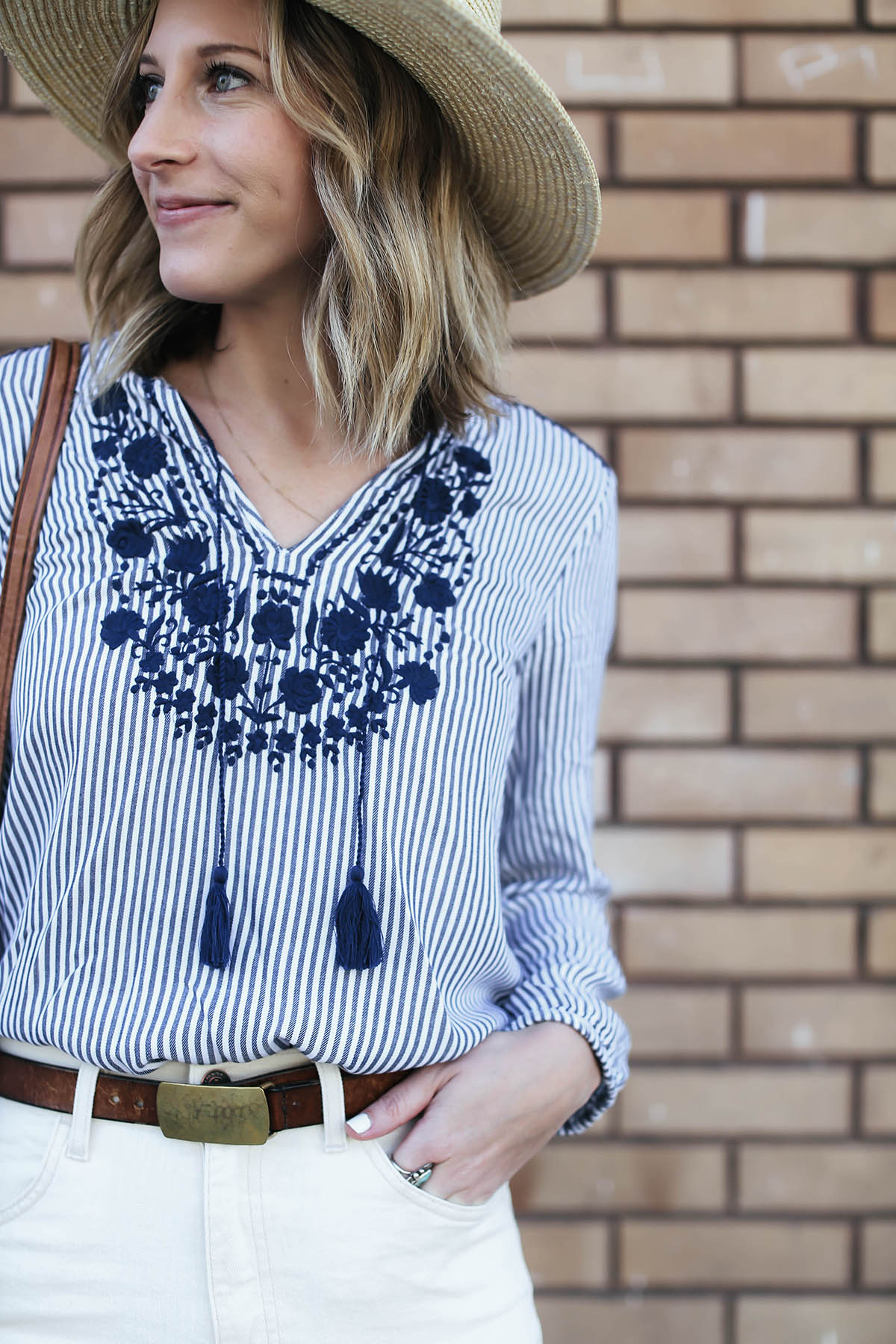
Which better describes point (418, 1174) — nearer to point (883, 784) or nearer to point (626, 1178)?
point (626, 1178)

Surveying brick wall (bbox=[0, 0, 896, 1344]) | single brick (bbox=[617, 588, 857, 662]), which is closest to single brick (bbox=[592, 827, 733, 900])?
brick wall (bbox=[0, 0, 896, 1344])

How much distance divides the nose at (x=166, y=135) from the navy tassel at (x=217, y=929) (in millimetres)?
744

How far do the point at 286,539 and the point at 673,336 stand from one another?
96 cm

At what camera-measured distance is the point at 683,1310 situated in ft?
Result: 6.75

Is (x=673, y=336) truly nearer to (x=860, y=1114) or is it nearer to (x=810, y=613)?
(x=810, y=613)

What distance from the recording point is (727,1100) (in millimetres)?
2025

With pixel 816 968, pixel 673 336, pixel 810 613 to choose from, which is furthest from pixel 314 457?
pixel 816 968

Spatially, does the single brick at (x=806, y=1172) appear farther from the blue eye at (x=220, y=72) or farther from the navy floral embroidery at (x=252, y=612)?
the blue eye at (x=220, y=72)

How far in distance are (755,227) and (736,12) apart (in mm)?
341

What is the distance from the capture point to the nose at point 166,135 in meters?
1.20

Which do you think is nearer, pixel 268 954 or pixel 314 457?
pixel 268 954

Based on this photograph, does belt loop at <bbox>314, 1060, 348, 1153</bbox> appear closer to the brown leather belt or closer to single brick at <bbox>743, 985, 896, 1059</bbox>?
the brown leather belt

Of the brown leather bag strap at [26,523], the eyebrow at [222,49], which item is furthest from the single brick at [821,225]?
the brown leather bag strap at [26,523]

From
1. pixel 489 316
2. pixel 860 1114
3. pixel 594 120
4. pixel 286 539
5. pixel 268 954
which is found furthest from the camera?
pixel 860 1114
